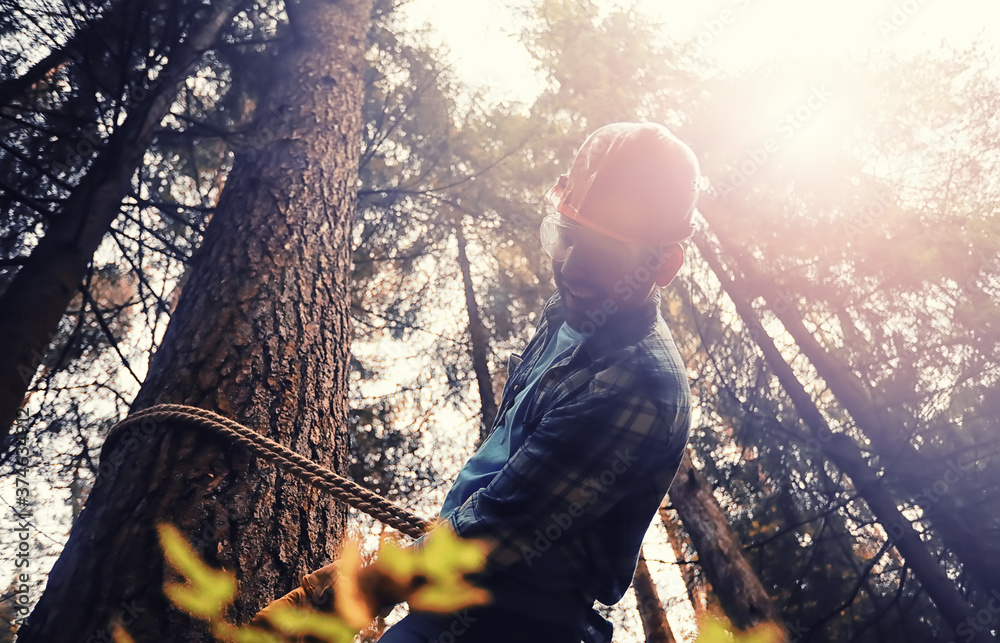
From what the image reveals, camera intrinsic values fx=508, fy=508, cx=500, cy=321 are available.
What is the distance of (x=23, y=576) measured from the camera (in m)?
4.82

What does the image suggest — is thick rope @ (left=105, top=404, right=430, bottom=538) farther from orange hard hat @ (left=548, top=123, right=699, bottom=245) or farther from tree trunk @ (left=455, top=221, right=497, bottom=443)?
tree trunk @ (left=455, top=221, right=497, bottom=443)

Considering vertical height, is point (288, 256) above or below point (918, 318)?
above

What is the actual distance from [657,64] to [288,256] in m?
6.47

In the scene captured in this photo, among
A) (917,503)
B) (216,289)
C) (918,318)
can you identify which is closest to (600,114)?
(918,318)

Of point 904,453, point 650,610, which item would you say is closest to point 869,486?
point 904,453

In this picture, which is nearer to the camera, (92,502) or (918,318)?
(92,502)

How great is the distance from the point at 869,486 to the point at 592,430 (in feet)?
16.9

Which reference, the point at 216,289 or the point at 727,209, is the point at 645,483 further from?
the point at 727,209

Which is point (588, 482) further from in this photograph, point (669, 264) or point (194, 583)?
point (194, 583)

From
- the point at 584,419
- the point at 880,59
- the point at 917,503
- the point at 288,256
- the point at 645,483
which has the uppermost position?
the point at 880,59

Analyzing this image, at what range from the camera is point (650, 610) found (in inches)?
262

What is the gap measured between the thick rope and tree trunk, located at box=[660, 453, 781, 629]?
4.09m
